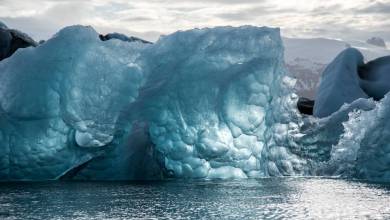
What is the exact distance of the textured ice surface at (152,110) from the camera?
10906 millimetres

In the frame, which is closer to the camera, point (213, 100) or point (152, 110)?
Result: point (152, 110)

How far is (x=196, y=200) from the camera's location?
27.1 ft

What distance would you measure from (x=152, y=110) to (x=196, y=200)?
3.10 m

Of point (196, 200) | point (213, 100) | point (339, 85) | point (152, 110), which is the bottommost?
point (196, 200)

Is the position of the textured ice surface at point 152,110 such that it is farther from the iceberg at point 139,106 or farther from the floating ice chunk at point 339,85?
the floating ice chunk at point 339,85

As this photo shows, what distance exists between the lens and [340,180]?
452 inches

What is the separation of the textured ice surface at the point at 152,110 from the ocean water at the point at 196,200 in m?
0.66

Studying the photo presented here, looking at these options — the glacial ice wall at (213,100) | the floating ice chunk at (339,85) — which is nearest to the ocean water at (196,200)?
the glacial ice wall at (213,100)

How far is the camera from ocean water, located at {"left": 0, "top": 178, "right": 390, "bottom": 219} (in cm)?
707

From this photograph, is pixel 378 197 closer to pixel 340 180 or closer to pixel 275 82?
pixel 340 180

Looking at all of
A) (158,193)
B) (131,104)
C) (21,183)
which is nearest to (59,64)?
(131,104)

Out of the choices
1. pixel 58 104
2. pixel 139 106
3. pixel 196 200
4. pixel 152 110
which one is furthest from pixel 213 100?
pixel 196 200

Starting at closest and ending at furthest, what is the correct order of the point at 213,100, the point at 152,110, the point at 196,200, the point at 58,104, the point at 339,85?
1. the point at 196,200
2. the point at 58,104
3. the point at 152,110
4. the point at 213,100
5. the point at 339,85

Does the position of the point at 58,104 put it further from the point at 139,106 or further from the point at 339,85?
the point at 339,85
